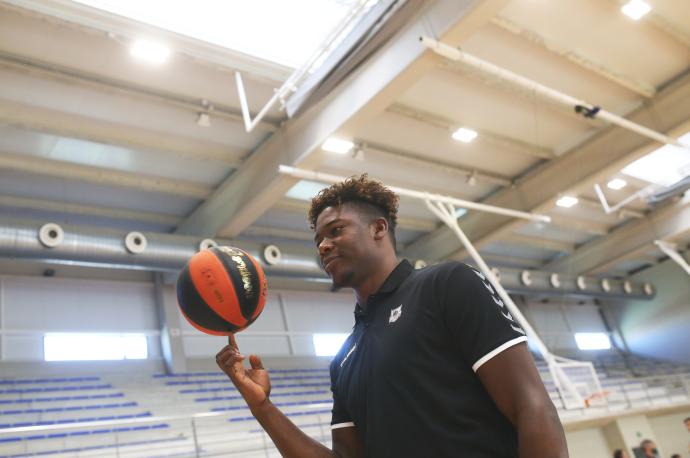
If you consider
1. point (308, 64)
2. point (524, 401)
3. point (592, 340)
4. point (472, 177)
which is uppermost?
point (472, 177)

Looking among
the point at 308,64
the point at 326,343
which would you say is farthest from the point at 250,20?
the point at 326,343

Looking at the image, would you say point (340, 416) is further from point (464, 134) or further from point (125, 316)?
point (125, 316)

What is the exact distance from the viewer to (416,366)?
153 centimetres

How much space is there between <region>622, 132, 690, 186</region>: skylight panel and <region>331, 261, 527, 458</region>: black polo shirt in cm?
1354

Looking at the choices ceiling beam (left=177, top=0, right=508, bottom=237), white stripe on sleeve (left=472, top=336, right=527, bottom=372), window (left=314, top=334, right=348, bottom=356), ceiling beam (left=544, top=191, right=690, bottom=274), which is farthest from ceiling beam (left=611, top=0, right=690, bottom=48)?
window (left=314, top=334, right=348, bottom=356)

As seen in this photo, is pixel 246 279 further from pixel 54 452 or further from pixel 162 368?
pixel 162 368

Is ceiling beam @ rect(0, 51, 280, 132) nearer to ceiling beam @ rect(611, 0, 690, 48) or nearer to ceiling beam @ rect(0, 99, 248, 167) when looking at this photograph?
ceiling beam @ rect(0, 99, 248, 167)

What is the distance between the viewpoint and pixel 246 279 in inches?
107

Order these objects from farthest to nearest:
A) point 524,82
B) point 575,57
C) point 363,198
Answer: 1. point 575,57
2. point 524,82
3. point 363,198

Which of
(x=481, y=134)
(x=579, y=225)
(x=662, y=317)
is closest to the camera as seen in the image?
(x=481, y=134)

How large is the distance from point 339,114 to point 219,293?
7028 mm

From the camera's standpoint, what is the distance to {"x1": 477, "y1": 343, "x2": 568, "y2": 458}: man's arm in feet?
4.30


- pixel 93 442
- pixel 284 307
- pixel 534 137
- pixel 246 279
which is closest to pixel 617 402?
pixel 534 137

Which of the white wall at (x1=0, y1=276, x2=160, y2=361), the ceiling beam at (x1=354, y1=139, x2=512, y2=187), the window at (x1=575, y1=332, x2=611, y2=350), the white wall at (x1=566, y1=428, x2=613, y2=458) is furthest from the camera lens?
the window at (x1=575, y1=332, x2=611, y2=350)
